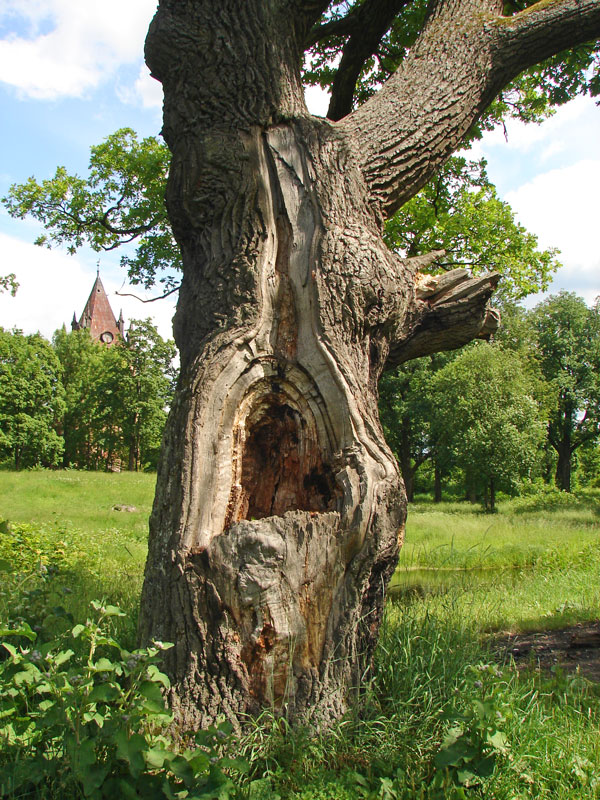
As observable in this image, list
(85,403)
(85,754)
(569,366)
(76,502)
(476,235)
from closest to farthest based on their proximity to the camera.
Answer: (85,754), (476,235), (76,502), (569,366), (85,403)

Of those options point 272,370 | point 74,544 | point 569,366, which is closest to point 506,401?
point 569,366

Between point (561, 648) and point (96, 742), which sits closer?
point (96, 742)

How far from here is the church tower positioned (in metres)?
79.8

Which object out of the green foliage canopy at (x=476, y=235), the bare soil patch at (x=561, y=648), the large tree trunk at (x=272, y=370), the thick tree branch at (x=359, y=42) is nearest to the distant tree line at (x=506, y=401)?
the green foliage canopy at (x=476, y=235)

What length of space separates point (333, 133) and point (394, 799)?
383 centimetres

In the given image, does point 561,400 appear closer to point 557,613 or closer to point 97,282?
point 557,613

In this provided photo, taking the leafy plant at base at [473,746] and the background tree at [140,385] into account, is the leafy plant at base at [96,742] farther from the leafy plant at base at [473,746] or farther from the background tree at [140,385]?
the background tree at [140,385]

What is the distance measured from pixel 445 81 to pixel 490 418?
24.2 metres

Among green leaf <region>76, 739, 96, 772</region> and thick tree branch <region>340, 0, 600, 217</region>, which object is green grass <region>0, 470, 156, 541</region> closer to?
thick tree branch <region>340, 0, 600, 217</region>

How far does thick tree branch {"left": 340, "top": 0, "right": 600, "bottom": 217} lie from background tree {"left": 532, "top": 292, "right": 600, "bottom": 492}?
34305mm

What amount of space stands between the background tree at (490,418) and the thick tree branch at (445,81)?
75.8ft

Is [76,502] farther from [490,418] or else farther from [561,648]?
[490,418]

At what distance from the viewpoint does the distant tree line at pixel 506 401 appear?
27047mm

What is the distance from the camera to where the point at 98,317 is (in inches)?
3177
